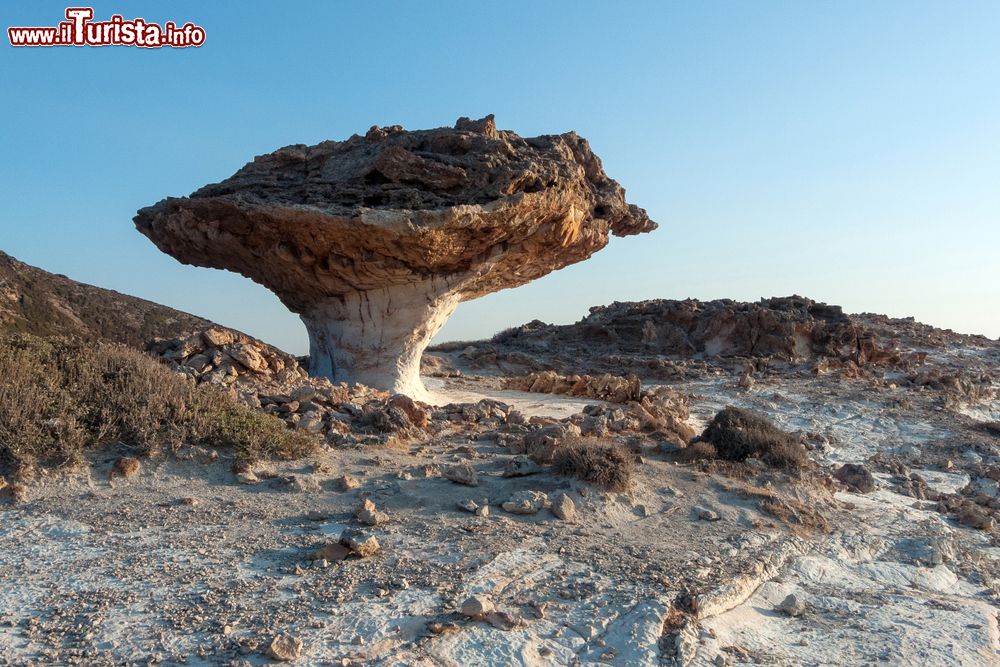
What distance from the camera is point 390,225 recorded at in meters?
9.31

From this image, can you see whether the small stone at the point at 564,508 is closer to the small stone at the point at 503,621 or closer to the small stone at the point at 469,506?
the small stone at the point at 469,506

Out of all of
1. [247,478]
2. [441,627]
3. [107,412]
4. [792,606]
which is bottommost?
[792,606]

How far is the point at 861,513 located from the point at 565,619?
3.97 m

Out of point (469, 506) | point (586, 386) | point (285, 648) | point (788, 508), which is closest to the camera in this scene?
point (285, 648)

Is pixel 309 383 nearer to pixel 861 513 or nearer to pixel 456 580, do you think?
pixel 456 580

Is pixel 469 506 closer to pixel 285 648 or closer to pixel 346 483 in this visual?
pixel 346 483

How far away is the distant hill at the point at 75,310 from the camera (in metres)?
20.3

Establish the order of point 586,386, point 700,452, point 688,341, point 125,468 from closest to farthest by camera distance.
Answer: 1. point 125,468
2. point 700,452
3. point 586,386
4. point 688,341

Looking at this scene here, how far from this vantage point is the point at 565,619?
12.8ft

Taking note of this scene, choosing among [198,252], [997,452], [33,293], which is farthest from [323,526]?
[33,293]

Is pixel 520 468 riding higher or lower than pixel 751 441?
lower

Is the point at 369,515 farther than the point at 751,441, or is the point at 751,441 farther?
the point at 751,441

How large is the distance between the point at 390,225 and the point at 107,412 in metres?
4.26

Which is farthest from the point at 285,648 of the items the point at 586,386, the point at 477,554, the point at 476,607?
the point at 586,386
